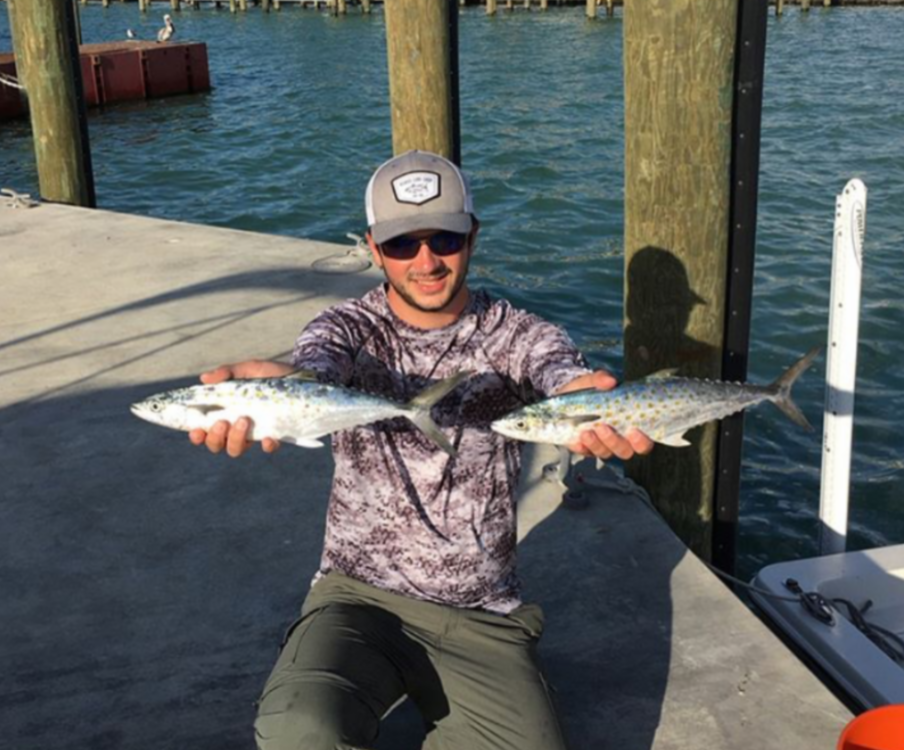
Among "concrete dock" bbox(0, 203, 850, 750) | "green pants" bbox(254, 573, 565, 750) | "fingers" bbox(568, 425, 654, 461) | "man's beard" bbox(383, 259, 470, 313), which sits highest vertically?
"man's beard" bbox(383, 259, 470, 313)

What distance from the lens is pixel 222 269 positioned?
9.65 meters

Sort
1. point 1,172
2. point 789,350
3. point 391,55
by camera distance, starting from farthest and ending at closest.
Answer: point 1,172
point 789,350
point 391,55

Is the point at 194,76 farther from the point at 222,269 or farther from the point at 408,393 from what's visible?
the point at 408,393

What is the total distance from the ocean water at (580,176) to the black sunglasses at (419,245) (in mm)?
4848

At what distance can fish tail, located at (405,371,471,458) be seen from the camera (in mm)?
3371

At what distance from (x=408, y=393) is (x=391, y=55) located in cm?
488

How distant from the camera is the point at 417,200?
11.5 ft

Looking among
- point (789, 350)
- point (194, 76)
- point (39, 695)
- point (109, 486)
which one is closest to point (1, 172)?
point (194, 76)

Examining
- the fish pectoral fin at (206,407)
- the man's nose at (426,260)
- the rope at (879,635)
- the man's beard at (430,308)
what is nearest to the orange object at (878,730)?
the rope at (879,635)

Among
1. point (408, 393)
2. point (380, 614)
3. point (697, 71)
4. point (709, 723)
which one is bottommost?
point (709, 723)

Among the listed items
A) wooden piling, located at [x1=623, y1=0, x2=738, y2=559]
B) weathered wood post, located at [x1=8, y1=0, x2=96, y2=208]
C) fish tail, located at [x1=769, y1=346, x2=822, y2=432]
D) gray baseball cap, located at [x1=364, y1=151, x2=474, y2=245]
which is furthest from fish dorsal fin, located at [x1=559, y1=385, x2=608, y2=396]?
weathered wood post, located at [x1=8, y1=0, x2=96, y2=208]

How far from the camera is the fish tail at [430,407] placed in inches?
133

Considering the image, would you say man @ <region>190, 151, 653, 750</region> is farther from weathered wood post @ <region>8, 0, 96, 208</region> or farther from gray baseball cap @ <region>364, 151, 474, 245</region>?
weathered wood post @ <region>8, 0, 96, 208</region>

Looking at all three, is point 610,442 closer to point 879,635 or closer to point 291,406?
point 291,406
